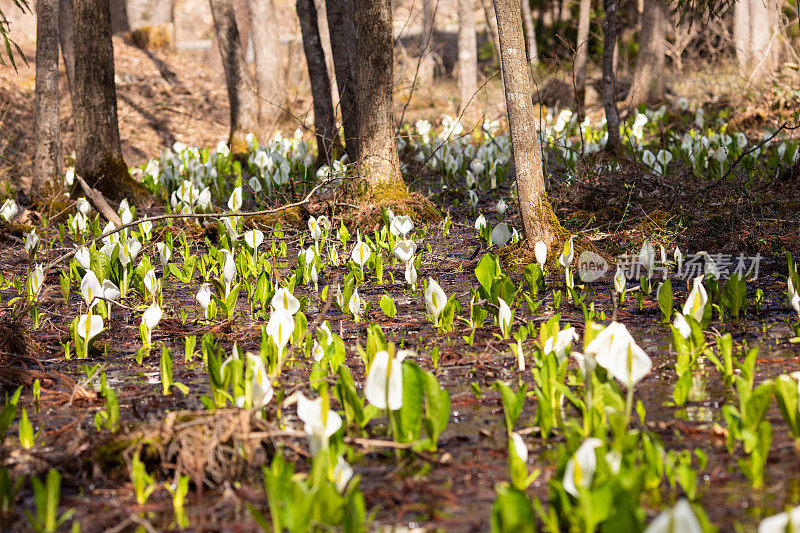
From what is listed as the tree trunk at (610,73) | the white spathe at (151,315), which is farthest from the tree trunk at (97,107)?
the tree trunk at (610,73)

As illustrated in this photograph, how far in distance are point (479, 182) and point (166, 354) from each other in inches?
239

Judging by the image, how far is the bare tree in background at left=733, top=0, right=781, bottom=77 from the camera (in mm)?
12164

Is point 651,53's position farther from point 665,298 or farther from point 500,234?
point 665,298

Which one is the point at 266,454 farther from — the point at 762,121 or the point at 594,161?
the point at 762,121

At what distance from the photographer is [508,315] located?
352 centimetres

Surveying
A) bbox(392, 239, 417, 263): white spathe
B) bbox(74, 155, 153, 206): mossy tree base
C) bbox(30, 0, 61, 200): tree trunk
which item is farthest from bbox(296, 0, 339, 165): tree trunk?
bbox(392, 239, 417, 263): white spathe

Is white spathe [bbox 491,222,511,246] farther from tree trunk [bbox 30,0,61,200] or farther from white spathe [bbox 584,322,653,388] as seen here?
tree trunk [bbox 30,0,61,200]

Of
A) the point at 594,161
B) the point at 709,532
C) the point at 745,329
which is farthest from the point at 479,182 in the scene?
the point at 709,532

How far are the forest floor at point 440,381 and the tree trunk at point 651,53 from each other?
650 centimetres

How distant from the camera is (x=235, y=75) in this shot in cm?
1148

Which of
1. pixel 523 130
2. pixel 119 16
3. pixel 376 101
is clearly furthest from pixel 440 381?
pixel 119 16

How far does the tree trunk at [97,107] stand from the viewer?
8.12 m

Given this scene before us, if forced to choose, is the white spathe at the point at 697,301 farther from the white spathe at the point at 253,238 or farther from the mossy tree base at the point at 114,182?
the mossy tree base at the point at 114,182

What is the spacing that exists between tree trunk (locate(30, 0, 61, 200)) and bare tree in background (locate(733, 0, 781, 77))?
9.35 meters
